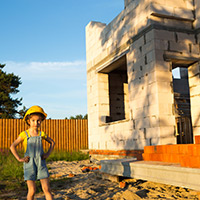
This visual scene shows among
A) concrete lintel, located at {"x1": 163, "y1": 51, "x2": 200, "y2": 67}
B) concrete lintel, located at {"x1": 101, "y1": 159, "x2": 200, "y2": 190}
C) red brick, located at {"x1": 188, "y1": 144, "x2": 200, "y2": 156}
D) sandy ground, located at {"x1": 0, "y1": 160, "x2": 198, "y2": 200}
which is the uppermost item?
concrete lintel, located at {"x1": 163, "y1": 51, "x2": 200, "y2": 67}

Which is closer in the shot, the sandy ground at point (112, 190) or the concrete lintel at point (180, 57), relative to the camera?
the sandy ground at point (112, 190)

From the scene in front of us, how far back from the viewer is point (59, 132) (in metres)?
14.0

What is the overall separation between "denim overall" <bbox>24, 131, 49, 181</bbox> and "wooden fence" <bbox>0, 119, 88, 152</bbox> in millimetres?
10364

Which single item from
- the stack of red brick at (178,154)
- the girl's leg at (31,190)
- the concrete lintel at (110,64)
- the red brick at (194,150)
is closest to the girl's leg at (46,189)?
the girl's leg at (31,190)

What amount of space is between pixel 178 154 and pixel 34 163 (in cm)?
269

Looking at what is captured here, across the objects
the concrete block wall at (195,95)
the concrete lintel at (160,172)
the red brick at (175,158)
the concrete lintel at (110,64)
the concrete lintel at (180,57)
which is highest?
the concrete lintel at (110,64)

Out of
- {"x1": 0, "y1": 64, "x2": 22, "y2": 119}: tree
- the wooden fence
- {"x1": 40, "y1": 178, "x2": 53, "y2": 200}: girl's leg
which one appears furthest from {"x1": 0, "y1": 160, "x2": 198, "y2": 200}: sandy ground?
{"x1": 0, "y1": 64, "x2": 22, "y2": 119}: tree

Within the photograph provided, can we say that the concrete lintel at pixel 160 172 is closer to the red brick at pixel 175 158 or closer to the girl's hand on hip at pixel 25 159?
the red brick at pixel 175 158

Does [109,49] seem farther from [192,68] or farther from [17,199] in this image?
[17,199]

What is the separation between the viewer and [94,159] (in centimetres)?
1066

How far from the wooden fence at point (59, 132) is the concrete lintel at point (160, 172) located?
831 centimetres

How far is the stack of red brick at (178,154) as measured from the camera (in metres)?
4.03

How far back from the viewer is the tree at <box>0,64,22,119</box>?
65.0 feet

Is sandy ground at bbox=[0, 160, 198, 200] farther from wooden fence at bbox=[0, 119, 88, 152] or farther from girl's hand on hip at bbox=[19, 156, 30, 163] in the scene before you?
wooden fence at bbox=[0, 119, 88, 152]
